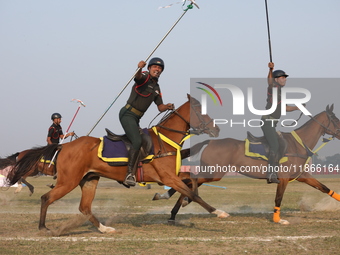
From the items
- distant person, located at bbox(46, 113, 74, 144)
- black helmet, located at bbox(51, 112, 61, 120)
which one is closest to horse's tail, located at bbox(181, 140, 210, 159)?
distant person, located at bbox(46, 113, 74, 144)

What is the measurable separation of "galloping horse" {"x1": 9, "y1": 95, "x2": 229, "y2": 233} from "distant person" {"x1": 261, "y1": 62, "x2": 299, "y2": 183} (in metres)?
2.17

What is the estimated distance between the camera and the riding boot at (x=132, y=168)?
11594mm

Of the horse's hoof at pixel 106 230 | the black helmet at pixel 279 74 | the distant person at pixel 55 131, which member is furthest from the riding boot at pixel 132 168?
the distant person at pixel 55 131

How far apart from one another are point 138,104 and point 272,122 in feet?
13.0

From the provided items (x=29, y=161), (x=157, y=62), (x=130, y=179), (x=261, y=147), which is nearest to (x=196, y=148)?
(x=261, y=147)

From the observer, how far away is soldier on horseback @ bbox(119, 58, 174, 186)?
11.7 meters

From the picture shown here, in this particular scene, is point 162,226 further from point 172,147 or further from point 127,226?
point 172,147

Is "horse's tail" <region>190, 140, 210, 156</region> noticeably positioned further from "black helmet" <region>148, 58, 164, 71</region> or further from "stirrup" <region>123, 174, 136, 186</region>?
"black helmet" <region>148, 58, 164, 71</region>

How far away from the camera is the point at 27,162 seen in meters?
12.6

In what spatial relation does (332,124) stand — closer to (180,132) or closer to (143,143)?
(180,132)

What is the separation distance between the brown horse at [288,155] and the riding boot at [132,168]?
2.08 m

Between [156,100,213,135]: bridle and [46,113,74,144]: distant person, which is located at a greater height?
[156,100,213,135]: bridle

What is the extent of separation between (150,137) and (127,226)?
2508mm

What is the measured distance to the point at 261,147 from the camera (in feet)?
45.9
